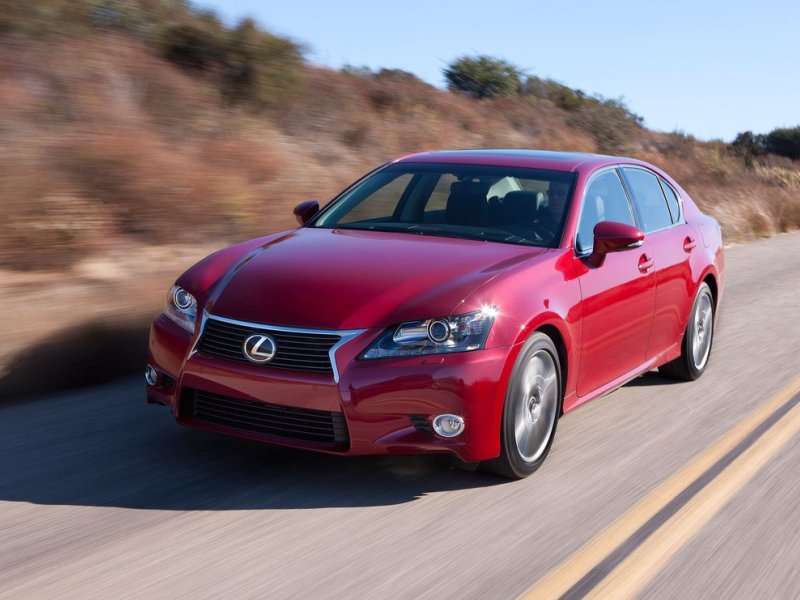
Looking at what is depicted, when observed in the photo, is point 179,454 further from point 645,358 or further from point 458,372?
point 645,358

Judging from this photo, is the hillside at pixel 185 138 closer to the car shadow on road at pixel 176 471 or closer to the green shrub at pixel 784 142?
the car shadow on road at pixel 176 471

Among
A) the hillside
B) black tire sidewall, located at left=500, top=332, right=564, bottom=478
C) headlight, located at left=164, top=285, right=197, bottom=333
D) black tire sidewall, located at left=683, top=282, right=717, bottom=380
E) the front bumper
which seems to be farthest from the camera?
the hillside

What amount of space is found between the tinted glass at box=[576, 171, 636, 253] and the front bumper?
1413 mm

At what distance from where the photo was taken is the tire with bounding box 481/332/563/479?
17.7ft

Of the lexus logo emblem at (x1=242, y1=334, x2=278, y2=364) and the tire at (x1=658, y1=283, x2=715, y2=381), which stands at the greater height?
the lexus logo emblem at (x1=242, y1=334, x2=278, y2=364)

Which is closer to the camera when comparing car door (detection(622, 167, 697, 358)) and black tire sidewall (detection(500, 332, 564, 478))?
black tire sidewall (detection(500, 332, 564, 478))

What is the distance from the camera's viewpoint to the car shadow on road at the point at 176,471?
5109mm

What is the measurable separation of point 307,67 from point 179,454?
16.0 m

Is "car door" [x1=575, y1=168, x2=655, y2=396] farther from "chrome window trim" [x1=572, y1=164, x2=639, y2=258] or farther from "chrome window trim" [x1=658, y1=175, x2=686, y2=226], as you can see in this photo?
"chrome window trim" [x1=658, y1=175, x2=686, y2=226]

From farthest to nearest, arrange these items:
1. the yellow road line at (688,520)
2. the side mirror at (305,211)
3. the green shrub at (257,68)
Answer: the green shrub at (257,68), the side mirror at (305,211), the yellow road line at (688,520)

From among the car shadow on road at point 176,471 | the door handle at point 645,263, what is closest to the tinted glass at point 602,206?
the door handle at point 645,263

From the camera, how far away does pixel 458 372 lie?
513 cm

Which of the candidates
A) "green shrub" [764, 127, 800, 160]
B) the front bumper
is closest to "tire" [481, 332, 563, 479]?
the front bumper

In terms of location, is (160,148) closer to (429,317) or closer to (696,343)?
(696,343)
